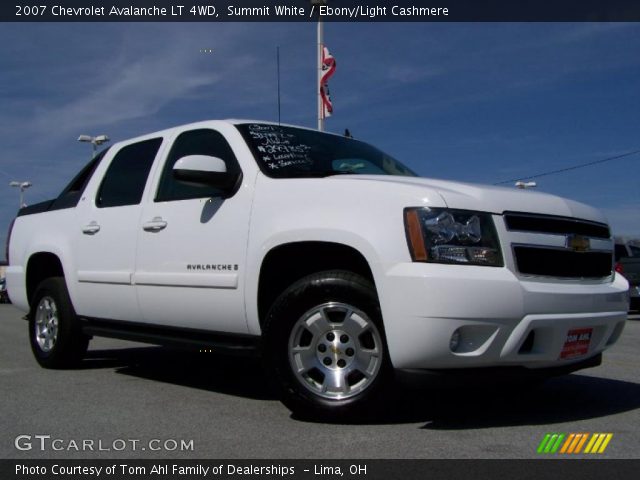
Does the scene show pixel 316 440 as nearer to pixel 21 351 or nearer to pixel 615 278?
pixel 615 278

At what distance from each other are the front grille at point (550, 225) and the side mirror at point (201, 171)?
180 cm

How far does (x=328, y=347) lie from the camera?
407 cm

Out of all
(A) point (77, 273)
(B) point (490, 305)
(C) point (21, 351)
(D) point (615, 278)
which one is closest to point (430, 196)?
(B) point (490, 305)

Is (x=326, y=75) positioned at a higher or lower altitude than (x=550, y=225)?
higher

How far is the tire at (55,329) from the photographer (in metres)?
6.21

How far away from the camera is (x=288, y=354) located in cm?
414

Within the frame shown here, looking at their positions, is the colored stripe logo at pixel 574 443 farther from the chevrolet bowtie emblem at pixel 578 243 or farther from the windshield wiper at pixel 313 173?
the windshield wiper at pixel 313 173

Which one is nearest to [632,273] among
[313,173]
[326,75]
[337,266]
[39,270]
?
[326,75]

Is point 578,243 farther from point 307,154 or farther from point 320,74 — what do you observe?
point 320,74

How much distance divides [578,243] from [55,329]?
446cm

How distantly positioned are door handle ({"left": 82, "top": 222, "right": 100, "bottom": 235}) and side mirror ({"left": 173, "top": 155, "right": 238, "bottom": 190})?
151 centimetres
